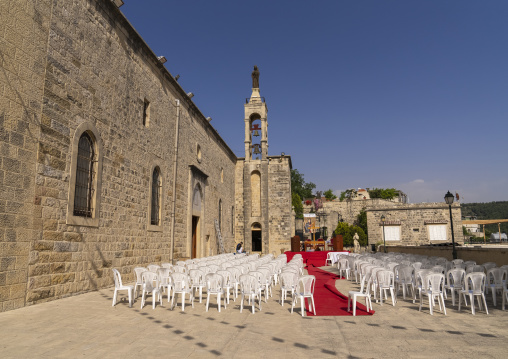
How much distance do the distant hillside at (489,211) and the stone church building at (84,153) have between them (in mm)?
94056

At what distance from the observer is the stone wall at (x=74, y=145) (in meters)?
6.65

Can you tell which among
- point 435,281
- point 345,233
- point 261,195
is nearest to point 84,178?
point 435,281

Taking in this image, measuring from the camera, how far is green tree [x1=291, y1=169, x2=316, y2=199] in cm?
5884

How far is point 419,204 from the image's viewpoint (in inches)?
1315

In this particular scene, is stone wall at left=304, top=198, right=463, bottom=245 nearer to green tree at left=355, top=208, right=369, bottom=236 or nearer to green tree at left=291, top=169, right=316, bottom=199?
green tree at left=355, top=208, right=369, bottom=236

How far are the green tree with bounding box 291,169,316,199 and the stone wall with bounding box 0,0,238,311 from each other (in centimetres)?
4485

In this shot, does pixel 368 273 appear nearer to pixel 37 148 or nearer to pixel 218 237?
pixel 37 148

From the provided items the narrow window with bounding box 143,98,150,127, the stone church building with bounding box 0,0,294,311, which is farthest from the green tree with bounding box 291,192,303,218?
the narrow window with bounding box 143,98,150,127

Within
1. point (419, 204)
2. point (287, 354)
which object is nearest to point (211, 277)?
point (287, 354)

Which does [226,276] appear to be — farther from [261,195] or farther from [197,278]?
[261,195]

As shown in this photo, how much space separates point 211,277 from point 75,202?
4.20 meters

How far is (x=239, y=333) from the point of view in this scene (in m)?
5.14

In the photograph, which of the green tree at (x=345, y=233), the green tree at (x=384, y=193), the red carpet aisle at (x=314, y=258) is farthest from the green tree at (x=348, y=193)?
the red carpet aisle at (x=314, y=258)

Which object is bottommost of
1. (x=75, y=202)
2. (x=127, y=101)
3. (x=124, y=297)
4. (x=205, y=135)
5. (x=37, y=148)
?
(x=124, y=297)
